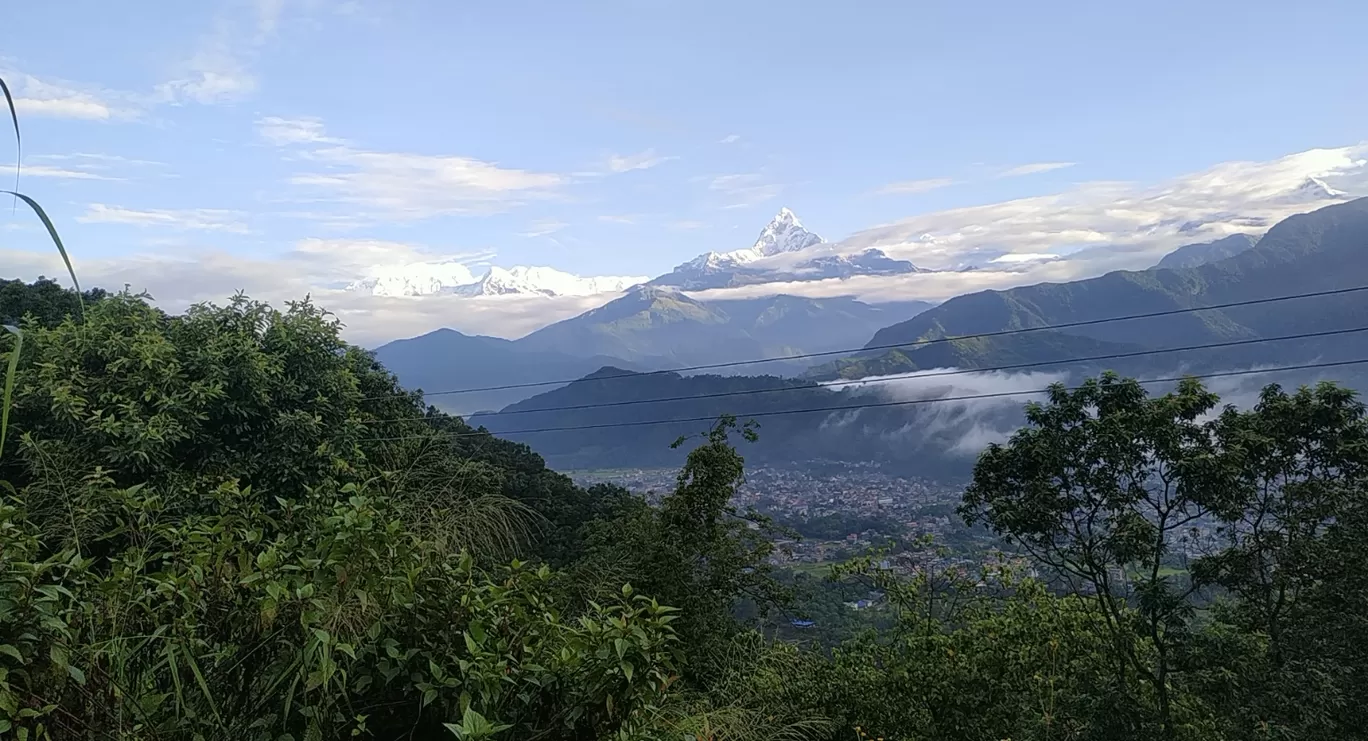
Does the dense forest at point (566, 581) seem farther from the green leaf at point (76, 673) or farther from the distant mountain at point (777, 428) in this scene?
the distant mountain at point (777, 428)

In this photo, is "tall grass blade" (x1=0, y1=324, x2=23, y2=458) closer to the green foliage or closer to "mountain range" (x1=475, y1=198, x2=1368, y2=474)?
the green foliage

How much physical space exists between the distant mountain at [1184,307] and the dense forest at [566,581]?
4322 centimetres

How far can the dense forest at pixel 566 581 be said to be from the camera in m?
1.44

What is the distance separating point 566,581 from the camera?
15.1 feet

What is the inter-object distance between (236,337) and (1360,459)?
10.4 m

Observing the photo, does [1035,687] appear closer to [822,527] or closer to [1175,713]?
[1175,713]

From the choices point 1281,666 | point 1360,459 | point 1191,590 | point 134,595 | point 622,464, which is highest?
point 134,595

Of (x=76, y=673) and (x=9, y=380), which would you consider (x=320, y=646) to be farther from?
(x=9, y=380)

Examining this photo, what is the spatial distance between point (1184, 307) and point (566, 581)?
126m

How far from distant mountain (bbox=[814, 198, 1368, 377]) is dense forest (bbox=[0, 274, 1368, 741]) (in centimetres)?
4322

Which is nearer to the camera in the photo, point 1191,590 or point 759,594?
point 1191,590

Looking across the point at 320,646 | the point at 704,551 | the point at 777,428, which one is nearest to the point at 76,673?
the point at 320,646

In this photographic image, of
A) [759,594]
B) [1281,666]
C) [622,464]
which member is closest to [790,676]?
[759,594]

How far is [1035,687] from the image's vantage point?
21.5 ft
